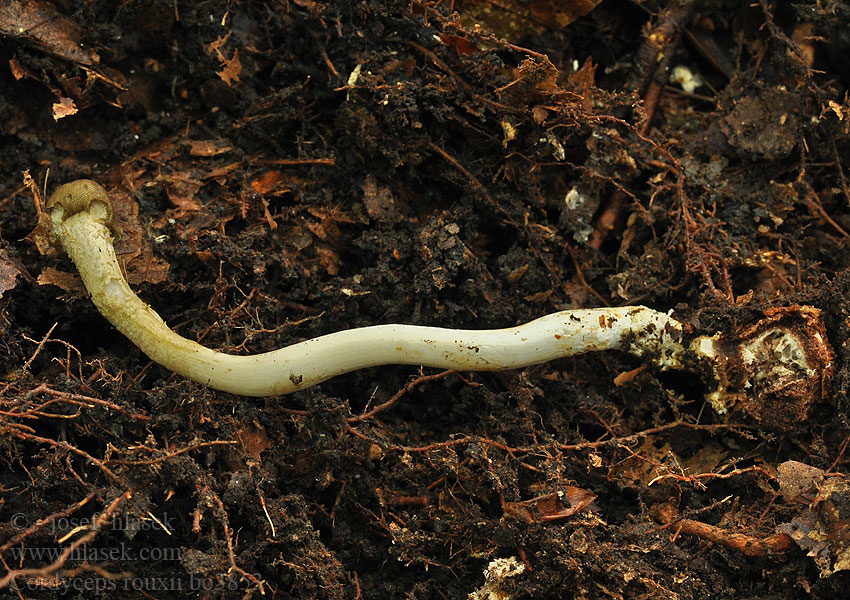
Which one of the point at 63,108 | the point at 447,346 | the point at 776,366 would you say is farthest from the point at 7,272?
the point at 776,366

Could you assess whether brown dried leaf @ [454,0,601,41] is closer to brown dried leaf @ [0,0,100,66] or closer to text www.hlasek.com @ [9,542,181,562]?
brown dried leaf @ [0,0,100,66]

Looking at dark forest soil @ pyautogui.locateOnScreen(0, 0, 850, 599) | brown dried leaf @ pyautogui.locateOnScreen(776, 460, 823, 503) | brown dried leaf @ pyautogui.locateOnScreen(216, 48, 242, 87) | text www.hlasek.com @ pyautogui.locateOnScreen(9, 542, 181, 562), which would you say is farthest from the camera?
brown dried leaf @ pyautogui.locateOnScreen(216, 48, 242, 87)

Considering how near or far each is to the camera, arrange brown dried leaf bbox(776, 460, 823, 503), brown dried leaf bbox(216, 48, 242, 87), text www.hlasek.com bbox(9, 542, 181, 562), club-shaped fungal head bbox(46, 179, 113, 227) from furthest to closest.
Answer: brown dried leaf bbox(216, 48, 242, 87), club-shaped fungal head bbox(46, 179, 113, 227), brown dried leaf bbox(776, 460, 823, 503), text www.hlasek.com bbox(9, 542, 181, 562)

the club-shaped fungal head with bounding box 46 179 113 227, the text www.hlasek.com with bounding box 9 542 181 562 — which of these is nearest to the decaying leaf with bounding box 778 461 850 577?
the text www.hlasek.com with bounding box 9 542 181 562

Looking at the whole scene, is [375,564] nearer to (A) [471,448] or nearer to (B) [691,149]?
(A) [471,448]

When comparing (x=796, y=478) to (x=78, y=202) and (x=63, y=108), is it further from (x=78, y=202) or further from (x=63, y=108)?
(x=63, y=108)

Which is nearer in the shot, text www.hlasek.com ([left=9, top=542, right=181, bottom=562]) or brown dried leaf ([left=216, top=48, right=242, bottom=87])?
text www.hlasek.com ([left=9, top=542, right=181, bottom=562])
